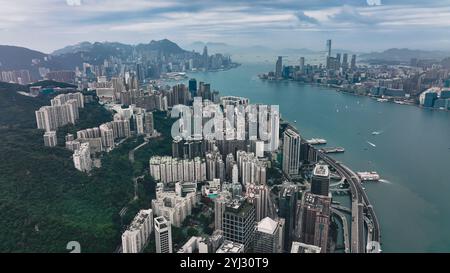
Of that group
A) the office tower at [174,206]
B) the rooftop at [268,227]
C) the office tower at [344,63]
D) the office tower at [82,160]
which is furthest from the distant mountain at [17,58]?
the office tower at [344,63]

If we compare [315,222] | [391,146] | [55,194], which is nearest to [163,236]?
[55,194]

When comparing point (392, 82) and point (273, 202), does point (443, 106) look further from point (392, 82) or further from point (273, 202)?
point (273, 202)

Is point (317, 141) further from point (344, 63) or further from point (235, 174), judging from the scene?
point (344, 63)

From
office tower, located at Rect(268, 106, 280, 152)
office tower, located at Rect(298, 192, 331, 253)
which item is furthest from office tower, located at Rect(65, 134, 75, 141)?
office tower, located at Rect(298, 192, 331, 253)

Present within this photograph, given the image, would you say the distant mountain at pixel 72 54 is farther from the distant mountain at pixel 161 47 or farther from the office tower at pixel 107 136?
the office tower at pixel 107 136
